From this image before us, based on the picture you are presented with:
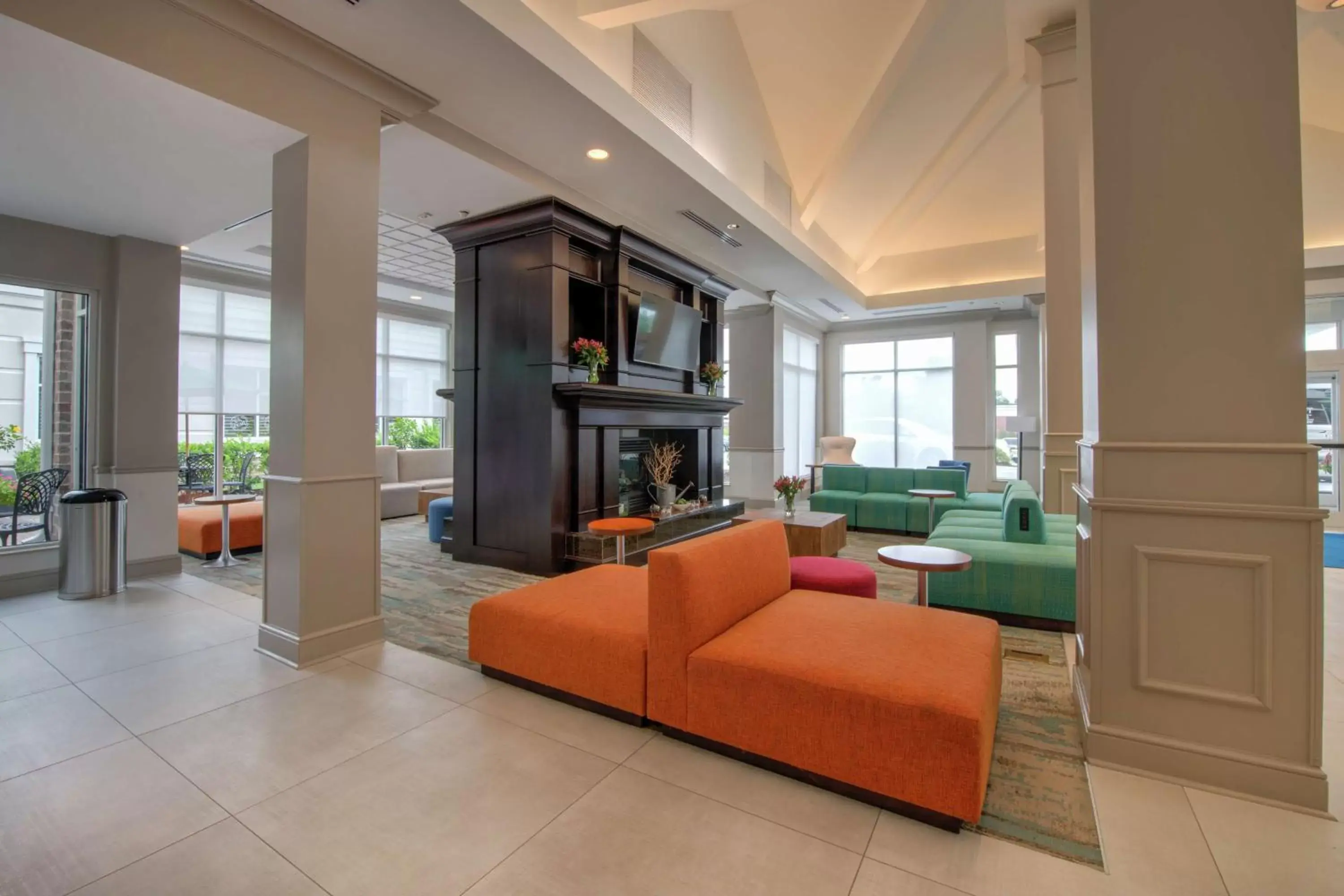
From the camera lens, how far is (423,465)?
930 cm

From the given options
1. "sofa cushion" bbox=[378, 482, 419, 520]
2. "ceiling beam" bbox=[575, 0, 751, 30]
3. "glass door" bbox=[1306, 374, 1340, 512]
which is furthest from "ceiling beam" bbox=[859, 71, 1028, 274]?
"sofa cushion" bbox=[378, 482, 419, 520]

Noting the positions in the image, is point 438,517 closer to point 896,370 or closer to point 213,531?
point 213,531

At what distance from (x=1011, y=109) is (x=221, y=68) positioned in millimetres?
7704

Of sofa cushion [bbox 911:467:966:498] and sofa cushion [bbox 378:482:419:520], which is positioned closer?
sofa cushion [bbox 911:467:966:498]

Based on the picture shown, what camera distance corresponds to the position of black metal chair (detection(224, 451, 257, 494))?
26.1 ft

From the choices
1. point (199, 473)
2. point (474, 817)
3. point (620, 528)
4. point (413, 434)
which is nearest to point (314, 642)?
point (474, 817)

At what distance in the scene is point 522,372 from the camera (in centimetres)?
512

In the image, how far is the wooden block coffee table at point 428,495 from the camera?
318 inches

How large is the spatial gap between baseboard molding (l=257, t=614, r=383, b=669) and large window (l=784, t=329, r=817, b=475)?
7.94 metres

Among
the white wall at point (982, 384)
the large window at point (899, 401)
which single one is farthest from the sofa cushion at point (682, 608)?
the large window at point (899, 401)

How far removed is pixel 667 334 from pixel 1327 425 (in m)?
8.04

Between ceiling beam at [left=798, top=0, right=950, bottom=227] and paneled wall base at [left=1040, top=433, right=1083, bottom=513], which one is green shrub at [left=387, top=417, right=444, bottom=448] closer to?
ceiling beam at [left=798, top=0, right=950, bottom=227]

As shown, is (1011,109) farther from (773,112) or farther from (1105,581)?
(1105,581)

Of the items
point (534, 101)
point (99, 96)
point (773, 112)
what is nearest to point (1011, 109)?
point (773, 112)
